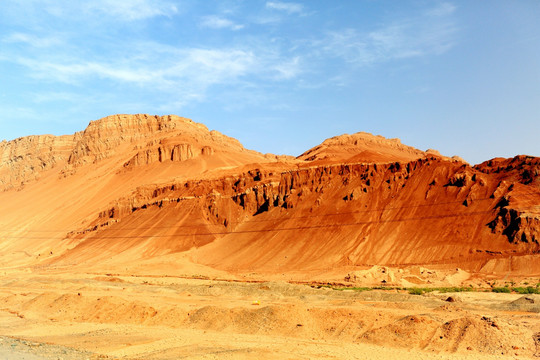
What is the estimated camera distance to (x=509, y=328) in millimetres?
17766

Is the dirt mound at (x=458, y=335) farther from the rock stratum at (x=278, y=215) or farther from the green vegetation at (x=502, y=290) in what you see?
the rock stratum at (x=278, y=215)

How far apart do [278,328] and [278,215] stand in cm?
3723

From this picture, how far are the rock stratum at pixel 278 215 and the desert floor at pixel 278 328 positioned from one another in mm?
12740

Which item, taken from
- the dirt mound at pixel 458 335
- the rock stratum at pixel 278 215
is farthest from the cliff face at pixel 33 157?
the dirt mound at pixel 458 335

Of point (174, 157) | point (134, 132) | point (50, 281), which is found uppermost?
point (134, 132)

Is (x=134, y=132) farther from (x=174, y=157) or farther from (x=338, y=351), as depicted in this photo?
(x=338, y=351)

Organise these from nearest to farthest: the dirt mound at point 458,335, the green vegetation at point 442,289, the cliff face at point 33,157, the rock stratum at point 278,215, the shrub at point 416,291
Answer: the dirt mound at point 458,335 → the shrub at point 416,291 → the green vegetation at point 442,289 → the rock stratum at point 278,215 → the cliff face at point 33,157

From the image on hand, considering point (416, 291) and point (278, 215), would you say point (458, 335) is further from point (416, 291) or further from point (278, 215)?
point (278, 215)

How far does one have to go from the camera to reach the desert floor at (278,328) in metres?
17.1

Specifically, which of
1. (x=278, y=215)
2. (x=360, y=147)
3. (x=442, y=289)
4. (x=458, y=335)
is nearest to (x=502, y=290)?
(x=442, y=289)

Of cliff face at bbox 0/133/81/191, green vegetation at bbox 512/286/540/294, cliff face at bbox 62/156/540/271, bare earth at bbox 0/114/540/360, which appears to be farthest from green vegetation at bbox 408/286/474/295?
cliff face at bbox 0/133/81/191

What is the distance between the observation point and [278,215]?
190 ft

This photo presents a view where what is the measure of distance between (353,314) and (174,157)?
269ft

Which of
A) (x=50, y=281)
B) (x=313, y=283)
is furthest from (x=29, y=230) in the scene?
(x=313, y=283)
